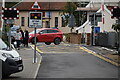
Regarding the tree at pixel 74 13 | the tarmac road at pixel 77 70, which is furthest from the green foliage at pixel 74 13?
the tarmac road at pixel 77 70

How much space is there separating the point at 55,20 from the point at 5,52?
6372cm

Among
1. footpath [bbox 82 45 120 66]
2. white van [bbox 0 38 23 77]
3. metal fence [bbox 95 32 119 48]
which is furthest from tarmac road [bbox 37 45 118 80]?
metal fence [bbox 95 32 119 48]

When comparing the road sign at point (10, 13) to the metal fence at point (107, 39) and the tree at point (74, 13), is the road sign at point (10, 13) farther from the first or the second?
the tree at point (74, 13)

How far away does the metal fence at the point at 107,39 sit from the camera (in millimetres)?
28478

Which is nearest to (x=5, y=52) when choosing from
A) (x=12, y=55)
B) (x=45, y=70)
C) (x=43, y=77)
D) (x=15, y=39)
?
(x=12, y=55)

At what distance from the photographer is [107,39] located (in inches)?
1237

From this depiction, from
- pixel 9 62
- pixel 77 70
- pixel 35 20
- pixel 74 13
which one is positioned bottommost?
pixel 77 70

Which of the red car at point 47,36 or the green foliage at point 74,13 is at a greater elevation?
the green foliage at point 74,13

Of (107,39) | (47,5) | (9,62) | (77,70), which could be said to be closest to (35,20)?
(77,70)

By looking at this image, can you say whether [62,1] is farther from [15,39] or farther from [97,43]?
[15,39]

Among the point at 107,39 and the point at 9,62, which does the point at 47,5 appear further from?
the point at 9,62

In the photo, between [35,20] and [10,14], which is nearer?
[35,20]

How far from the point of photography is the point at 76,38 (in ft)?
138

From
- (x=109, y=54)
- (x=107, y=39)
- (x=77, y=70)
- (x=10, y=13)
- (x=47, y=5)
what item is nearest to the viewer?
(x=77, y=70)
